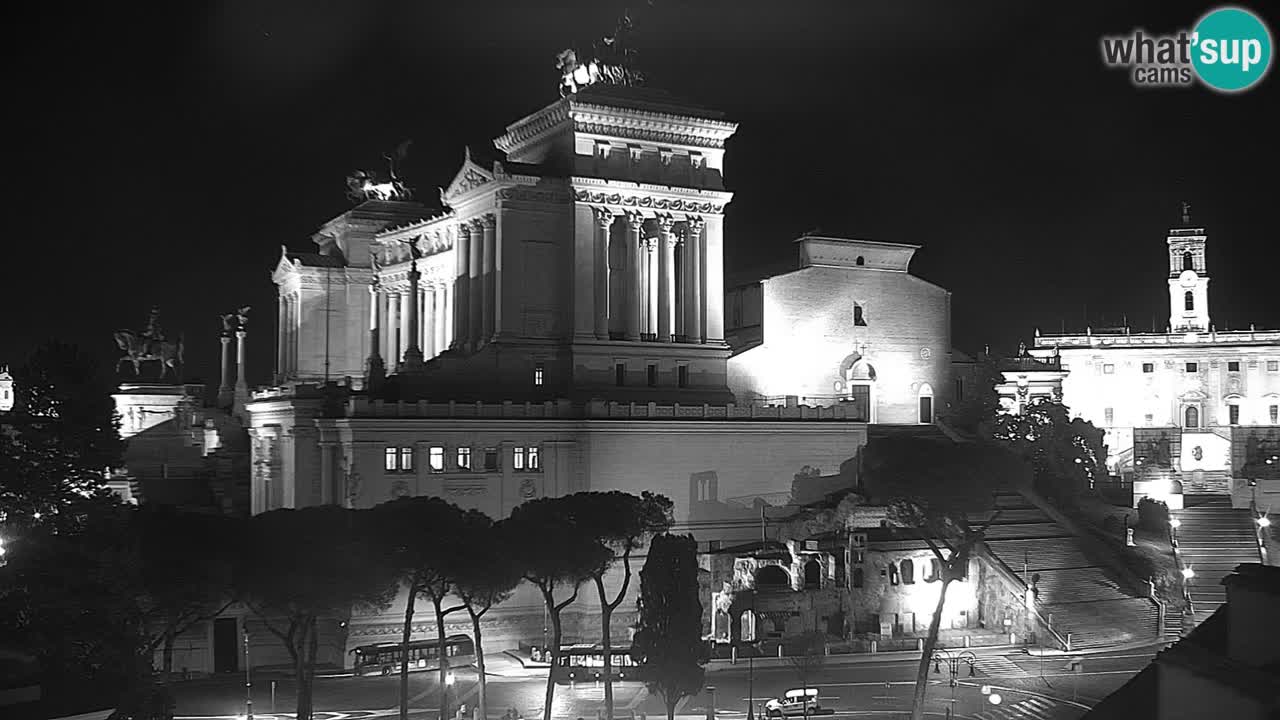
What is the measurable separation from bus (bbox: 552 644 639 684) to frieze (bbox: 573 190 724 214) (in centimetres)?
2847

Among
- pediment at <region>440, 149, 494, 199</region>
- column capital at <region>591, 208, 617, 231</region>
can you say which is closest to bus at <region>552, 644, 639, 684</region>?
column capital at <region>591, 208, 617, 231</region>

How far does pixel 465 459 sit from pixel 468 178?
20373 mm

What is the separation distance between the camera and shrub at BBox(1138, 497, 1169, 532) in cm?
7994

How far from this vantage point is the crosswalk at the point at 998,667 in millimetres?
58844

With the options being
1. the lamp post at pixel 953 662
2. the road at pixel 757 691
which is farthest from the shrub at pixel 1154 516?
the lamp post at pixel 953 662

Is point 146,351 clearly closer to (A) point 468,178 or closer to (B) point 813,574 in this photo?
(A) point 468,178

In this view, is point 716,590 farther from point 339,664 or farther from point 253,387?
point 253,387

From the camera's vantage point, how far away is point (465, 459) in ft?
222

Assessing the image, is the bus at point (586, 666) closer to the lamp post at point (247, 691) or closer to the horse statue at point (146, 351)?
the lamp post at point (247, 691)

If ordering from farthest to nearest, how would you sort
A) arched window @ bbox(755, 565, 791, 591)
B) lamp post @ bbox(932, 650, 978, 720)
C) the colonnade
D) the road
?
1. the colonnade
2. arched window @ bbox(755, 565, 791, 591)
3. lamp post @ bbox(932, 650, 978, 720)
4. the road

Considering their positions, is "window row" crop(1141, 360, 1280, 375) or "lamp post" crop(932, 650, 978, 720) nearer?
"lamp post" crop(932, 650, 978, 720)

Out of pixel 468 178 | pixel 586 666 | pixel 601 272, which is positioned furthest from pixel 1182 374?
pixel 586 666

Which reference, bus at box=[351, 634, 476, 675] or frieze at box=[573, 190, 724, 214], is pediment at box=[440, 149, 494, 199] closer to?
frieze at box=[573, 190, 724, 214]

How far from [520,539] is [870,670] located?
62.2 ft
